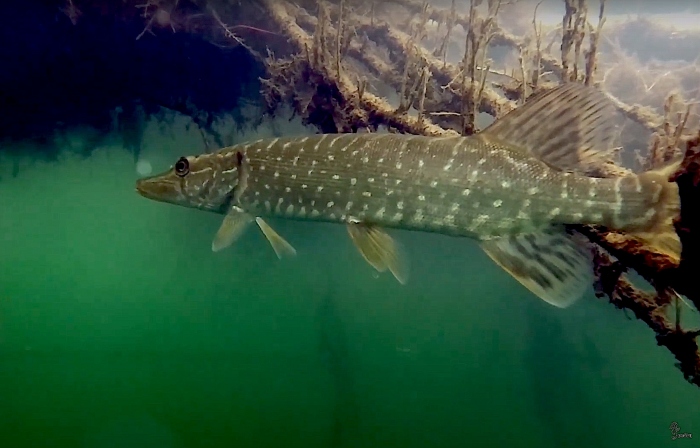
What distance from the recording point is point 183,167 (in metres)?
2.09

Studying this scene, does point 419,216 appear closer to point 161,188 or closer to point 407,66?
point 407,66

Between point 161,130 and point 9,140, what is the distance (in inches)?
29.3

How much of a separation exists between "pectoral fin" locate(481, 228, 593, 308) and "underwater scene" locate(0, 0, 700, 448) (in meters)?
0.59

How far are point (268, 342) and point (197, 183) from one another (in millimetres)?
996

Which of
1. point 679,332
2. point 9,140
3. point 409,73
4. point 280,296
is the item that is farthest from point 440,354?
point 9,140

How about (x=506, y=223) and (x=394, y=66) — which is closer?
(x=506, y=223)

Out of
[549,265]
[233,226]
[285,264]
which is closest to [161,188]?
[233,226]

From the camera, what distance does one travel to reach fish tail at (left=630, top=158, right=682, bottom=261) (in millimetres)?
1604

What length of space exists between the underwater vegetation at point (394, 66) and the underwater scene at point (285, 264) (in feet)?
0.04

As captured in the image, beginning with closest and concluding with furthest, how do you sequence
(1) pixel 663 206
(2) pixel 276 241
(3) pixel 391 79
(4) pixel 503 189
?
(1) pixel 663 206, (4) pixel 503 189, (2) pixel 276 241, (3) pixel 391 79

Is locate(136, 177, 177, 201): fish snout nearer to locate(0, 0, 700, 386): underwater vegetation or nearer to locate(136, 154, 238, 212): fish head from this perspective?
locate(136, 154, 238, 212): fish head

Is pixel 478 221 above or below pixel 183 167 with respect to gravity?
below

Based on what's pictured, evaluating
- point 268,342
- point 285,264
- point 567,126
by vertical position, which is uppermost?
point 567,126

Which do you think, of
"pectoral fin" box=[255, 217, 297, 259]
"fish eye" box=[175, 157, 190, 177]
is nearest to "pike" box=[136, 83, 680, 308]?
"pectoral fin" box=[255, 217, 297, 259]
